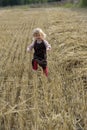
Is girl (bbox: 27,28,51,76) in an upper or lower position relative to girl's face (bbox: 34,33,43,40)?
lower

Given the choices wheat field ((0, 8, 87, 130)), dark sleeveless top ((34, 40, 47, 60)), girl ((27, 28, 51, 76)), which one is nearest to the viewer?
wheat field ((0, 8, 87, 130))

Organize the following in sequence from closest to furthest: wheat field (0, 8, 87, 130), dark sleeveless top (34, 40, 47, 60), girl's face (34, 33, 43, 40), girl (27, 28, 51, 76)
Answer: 1. wheat field (0, 8, 87, 130)
2. girl's face (34, 33, 43, 40)
3. girl (27, 28, 51, 76)
4. dark sleeveless top (34, 40, 47, 60)

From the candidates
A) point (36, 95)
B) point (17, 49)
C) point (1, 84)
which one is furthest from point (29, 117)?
point (17, 49)

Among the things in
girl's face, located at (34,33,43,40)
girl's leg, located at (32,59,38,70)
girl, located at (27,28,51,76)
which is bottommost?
girl's leg, located at (32,59,38,70)

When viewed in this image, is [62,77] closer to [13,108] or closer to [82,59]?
[82,59]

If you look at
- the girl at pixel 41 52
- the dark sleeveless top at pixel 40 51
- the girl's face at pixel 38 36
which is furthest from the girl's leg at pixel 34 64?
the girl's face at pixel 38 36

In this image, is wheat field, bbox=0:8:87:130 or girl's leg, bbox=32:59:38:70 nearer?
wheat field, bbox=0:8:87:130

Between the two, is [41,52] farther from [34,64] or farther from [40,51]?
[34,64]

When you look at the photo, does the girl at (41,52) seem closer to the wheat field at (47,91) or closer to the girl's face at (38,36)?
the girl's face at (38,36)

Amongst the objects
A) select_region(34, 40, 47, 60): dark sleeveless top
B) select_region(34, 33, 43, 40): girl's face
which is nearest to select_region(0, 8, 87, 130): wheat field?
select_region(34, 40, 47, 60): dark sleeveless top

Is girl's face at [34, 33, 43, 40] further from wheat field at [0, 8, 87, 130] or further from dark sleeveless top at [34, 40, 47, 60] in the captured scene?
wheat field at [0, 8, 87, 130]

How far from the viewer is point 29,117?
5.90 metres

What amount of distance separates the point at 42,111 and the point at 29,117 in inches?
13.2

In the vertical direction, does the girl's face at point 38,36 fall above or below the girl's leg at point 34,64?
above
